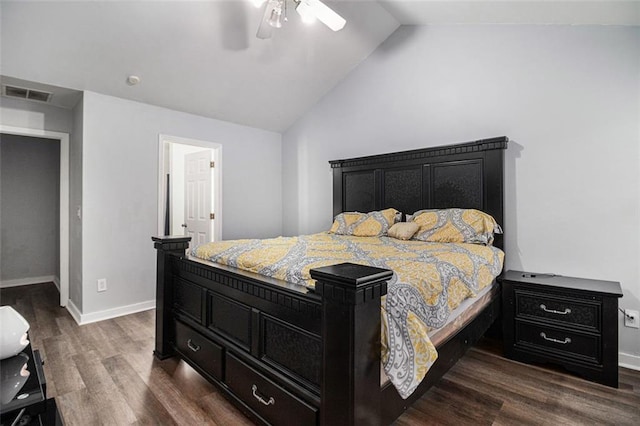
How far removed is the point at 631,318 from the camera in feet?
7.86

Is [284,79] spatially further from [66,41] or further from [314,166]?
[66,41]

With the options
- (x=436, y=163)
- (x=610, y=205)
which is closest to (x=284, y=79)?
(x=436, y=163)

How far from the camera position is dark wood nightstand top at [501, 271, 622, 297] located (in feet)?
7.27

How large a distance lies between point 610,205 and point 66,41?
4.61 m

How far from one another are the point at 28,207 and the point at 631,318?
7159 mm

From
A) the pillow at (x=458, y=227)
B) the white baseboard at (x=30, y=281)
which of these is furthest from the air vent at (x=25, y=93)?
the pillow at (x=458, y=227)

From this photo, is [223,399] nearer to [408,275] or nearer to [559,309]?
[408,275]

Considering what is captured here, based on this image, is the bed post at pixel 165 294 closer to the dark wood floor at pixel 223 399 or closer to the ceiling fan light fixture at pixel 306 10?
the dark wood floor at pixel 223 399

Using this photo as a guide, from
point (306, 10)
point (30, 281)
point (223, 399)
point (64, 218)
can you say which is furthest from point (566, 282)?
point (30, 281)

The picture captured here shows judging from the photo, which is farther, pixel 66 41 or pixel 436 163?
pixel 436 163

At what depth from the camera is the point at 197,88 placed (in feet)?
12.0

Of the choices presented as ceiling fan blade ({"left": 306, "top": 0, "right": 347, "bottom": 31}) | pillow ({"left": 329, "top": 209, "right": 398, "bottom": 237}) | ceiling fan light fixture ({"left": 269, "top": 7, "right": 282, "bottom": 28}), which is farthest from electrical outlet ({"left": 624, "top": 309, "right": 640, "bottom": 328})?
ceiling fan light fixture ({"left": 269, "top": 7, "right": 282, "bottom": 28})

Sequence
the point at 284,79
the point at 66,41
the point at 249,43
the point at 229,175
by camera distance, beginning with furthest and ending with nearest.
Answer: the point at 229,175 → the point at 284,79 → the point at 249,43 → the point at 66,41

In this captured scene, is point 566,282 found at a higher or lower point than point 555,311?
higher
